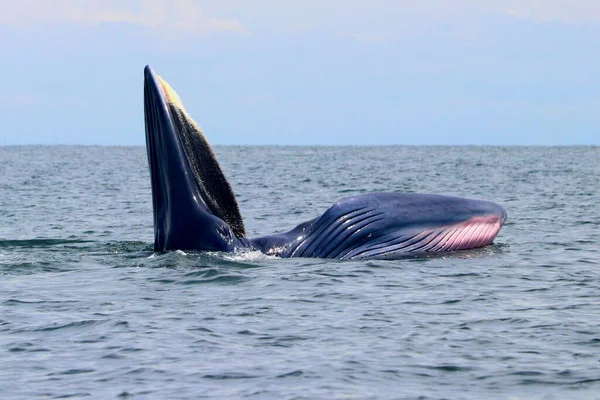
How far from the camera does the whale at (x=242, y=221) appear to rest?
48.2ft

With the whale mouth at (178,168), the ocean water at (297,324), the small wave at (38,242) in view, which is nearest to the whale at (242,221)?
the whale mouth at (178,168)

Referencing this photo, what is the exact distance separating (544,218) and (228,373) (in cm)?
1687

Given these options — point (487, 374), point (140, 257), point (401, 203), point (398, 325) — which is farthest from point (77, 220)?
point (487, 374)

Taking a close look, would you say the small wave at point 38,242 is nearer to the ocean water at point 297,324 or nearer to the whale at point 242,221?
the ocean water at point 297,324

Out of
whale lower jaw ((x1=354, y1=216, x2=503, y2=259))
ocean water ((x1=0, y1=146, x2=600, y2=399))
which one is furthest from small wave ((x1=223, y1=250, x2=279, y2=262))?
whale lower jaw ((x1=354, y1=216, x2=503, y2=259))

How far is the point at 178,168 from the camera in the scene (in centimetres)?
1455

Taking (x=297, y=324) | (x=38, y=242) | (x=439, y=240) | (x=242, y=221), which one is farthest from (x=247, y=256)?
(x=38, y=242)

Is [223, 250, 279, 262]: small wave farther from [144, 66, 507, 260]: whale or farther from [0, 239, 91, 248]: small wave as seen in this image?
[0, 239, 91, 248]: small wave

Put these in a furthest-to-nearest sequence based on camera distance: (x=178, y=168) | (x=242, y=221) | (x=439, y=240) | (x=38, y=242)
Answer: (x=38, y=242)
(x=439, y=240)
(x=242, y=221)
(x=178, y=168)

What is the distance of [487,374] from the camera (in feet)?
34.2

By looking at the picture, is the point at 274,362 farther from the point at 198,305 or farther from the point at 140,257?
the point at 140,257

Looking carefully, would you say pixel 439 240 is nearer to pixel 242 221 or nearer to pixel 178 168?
pixel 242 221

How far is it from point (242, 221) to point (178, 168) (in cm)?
141

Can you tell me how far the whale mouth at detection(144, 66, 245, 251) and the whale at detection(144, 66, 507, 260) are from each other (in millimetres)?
14
